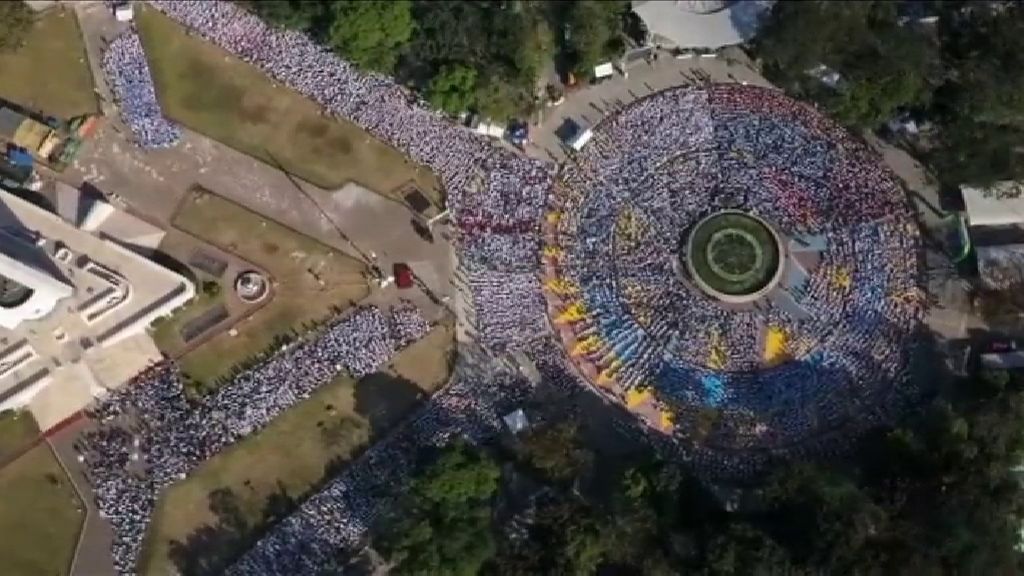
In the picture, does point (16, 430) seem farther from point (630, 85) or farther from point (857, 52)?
point (857, 52)

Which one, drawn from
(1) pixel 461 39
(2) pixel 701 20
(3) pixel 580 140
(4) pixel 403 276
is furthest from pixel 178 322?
(2) pixel 701 20

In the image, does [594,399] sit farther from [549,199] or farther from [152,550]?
[152,550]

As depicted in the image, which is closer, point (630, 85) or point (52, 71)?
point (52, 71)

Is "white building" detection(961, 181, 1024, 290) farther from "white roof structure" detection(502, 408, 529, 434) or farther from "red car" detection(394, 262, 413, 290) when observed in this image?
"red car" detection(394, 262, 413, 290)

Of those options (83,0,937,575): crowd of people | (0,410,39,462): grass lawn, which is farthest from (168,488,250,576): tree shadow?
(0,410,39,462): grass lawn

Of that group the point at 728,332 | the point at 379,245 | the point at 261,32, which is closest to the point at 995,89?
the point at 728,332

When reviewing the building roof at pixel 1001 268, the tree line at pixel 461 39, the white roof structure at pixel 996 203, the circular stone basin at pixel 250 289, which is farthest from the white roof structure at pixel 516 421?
the white roof structure at pixel 996 203
